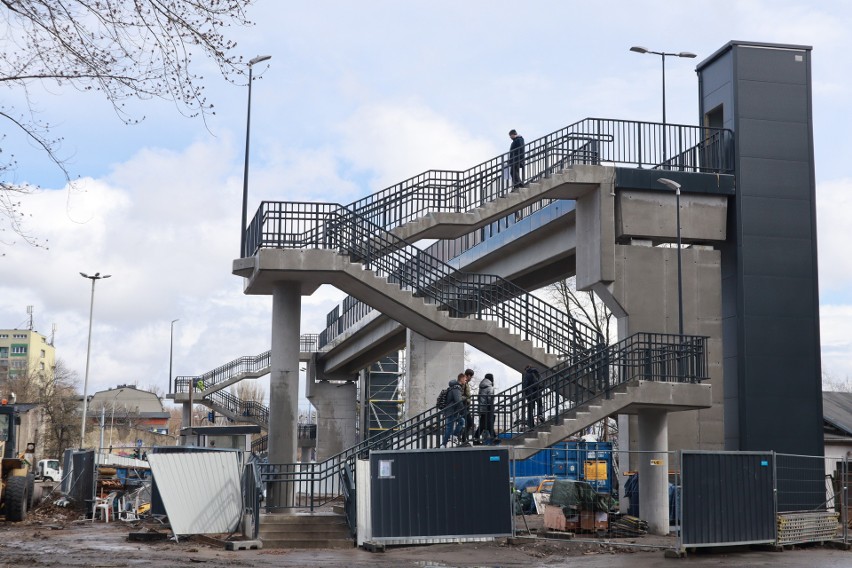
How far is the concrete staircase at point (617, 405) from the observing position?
24516mm

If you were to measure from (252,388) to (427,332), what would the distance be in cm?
13183

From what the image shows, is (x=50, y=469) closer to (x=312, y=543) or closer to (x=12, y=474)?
(x=12, y=474)

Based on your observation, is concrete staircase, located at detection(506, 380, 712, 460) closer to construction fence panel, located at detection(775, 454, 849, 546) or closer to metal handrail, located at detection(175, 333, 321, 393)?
construction fence panel, located at detection(775, 454, 849, 546)

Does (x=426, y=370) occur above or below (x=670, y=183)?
below

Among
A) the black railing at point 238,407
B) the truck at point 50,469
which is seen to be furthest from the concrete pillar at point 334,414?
the black railing at point 238,407

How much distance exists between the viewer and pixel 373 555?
1972cm

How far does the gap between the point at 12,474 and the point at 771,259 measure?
20.7 metres

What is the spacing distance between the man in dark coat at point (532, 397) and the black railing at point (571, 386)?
0.09 m

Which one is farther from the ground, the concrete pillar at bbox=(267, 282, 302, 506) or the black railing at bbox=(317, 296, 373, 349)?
the black railing at bbox=(317, 296, 373, 349)

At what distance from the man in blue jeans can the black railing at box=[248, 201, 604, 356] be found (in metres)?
2.67

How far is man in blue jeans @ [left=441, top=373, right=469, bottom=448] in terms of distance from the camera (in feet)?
81.6

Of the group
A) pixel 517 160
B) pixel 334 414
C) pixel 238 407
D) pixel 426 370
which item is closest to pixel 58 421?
pixel 238 407

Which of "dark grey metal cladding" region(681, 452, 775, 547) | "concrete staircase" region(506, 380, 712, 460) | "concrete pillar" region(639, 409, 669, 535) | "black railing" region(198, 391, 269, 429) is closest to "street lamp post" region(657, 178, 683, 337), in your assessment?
"concrete pillar" region(639, 409, 669, 535)

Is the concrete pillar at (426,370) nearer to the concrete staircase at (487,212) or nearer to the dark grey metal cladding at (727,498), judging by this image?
the concrete staircase at (487,212)
